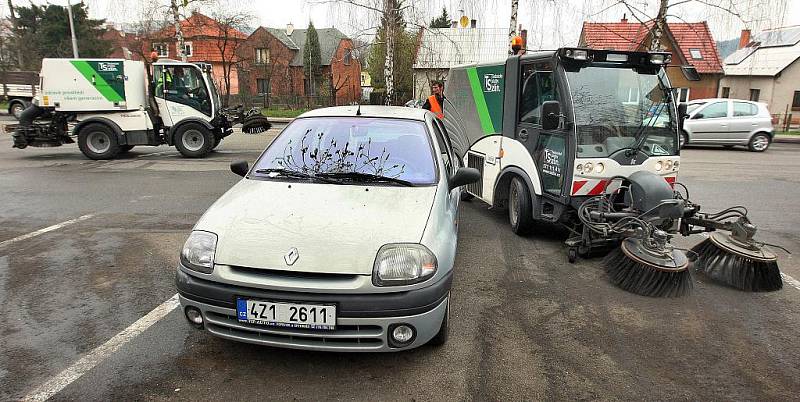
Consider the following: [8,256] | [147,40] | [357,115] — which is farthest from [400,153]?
[147,40]

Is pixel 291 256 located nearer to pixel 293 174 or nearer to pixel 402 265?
pixel 402 265

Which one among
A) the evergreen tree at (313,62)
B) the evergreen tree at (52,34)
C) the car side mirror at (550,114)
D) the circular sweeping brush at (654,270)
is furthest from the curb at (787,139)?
the evergreen tree at (52,34)

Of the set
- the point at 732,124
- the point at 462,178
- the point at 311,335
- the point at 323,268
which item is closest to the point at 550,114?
the point at 462,178

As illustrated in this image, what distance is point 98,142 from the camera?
12.8 metres

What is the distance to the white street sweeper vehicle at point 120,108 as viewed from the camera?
1218cm

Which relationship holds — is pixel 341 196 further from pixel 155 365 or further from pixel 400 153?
pixel 155 365

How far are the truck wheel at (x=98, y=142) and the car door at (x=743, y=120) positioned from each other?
1818 centimetres

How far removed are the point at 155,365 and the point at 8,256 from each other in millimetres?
3424

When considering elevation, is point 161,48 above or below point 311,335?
above

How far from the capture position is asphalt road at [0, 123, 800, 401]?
303 cm

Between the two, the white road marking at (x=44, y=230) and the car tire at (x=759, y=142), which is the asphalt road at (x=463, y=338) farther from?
the car tire at (x=759, y=142)

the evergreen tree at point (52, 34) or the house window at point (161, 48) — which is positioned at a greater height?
the evergreen tree at point (52, 34)

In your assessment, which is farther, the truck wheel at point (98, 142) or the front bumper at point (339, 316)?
the truck wheel at point (98, 142)

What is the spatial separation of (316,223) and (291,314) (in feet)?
1.98
